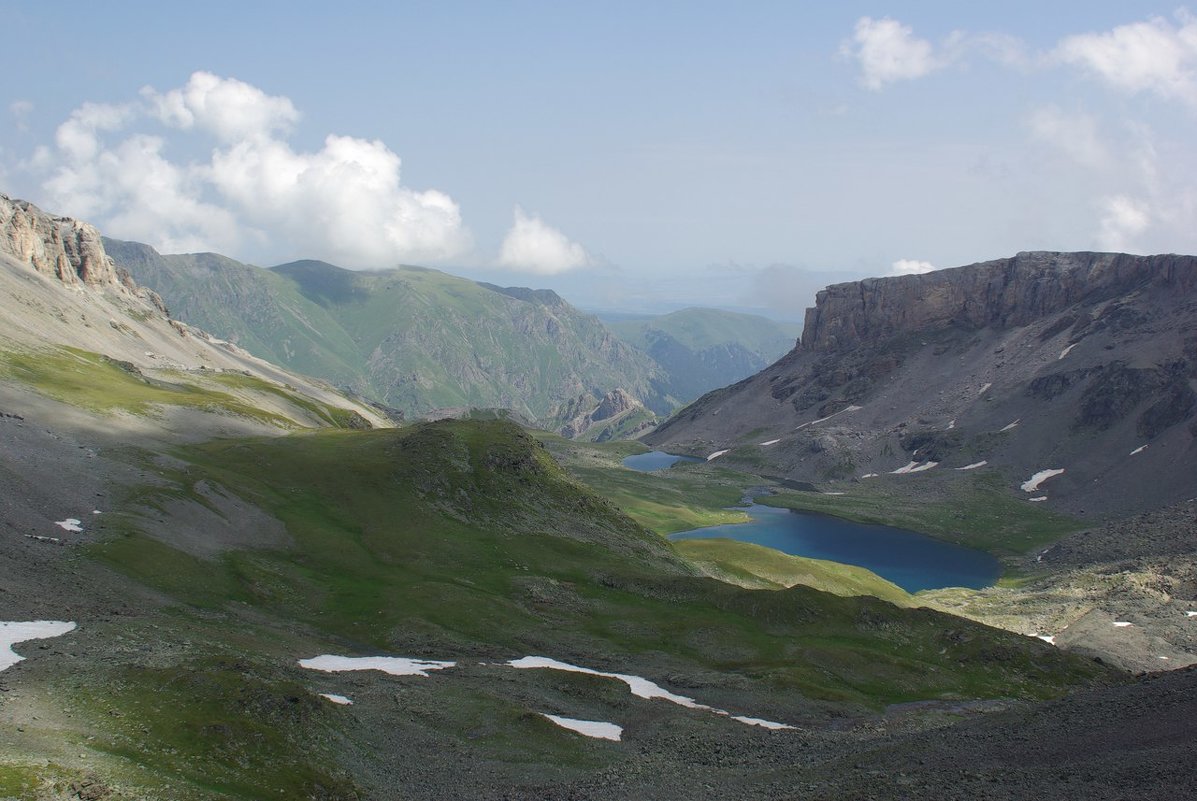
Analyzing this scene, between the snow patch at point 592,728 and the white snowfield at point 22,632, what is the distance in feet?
99.1

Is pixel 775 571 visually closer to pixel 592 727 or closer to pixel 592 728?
pixel 592 727

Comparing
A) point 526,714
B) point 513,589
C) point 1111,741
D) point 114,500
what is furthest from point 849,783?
point 114,500

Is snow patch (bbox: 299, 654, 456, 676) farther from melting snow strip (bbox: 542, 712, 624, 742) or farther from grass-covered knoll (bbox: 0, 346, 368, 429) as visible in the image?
grass-covered knoll (bbox: 0, 346, 368, 429)

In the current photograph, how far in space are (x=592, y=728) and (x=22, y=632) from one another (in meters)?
34.7

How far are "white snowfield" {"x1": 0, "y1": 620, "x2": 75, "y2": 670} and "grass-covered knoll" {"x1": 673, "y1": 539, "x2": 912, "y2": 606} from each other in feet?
320

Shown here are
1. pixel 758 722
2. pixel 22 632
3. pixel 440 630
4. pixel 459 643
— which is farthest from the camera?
pixel 440 630

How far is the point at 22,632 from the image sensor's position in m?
51.0

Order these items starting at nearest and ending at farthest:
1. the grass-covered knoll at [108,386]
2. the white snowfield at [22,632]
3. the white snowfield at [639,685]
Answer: the white snowfield at [22,632]
the white snowfield at [639,685]
the grass-covered knoll at [108,386]

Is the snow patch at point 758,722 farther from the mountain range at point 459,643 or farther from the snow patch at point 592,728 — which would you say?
the snow patch at point 592,728

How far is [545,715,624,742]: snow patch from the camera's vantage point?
2193 inches

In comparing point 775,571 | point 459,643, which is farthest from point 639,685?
point 775,571

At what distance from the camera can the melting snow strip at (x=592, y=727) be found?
183 feet

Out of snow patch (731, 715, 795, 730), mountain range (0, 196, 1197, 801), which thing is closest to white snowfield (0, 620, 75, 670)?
Result: mountain range (0, 196, 1197, 801)

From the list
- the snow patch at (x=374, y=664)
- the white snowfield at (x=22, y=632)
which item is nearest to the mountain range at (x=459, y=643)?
the white snowfield at (x=22, y=632)
